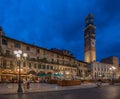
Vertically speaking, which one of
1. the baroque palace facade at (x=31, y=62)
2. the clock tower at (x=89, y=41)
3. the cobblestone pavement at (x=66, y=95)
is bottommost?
the cobblestone pavement at (x=66, y=95)

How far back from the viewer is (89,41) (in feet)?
389

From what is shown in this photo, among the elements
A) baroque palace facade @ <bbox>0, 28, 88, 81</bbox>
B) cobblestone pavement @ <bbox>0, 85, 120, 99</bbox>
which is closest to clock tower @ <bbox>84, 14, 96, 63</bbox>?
baroque palace facade @ <bbox>0, 28, 88, 81</bbox>

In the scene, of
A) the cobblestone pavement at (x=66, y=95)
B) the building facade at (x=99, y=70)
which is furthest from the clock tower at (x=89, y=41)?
the cobblestone pavement at (x=66, y=95)

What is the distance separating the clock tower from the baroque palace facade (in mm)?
32819

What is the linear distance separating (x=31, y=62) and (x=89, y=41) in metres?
65.9

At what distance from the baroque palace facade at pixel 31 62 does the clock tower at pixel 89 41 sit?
108ft

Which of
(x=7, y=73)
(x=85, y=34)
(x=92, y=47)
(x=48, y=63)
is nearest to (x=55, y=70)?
(x=48, y=63)

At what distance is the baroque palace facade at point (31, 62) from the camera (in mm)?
50031

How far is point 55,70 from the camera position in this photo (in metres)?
69.2

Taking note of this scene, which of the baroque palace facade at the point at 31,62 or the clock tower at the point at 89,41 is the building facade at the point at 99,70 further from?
the clock tower at the point at 89,41

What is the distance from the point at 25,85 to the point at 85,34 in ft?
329

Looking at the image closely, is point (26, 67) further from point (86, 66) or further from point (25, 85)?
point (86, 66)

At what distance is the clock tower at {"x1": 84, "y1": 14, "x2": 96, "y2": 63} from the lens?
115812 millimetres

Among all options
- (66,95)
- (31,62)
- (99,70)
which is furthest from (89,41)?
(66,95)
